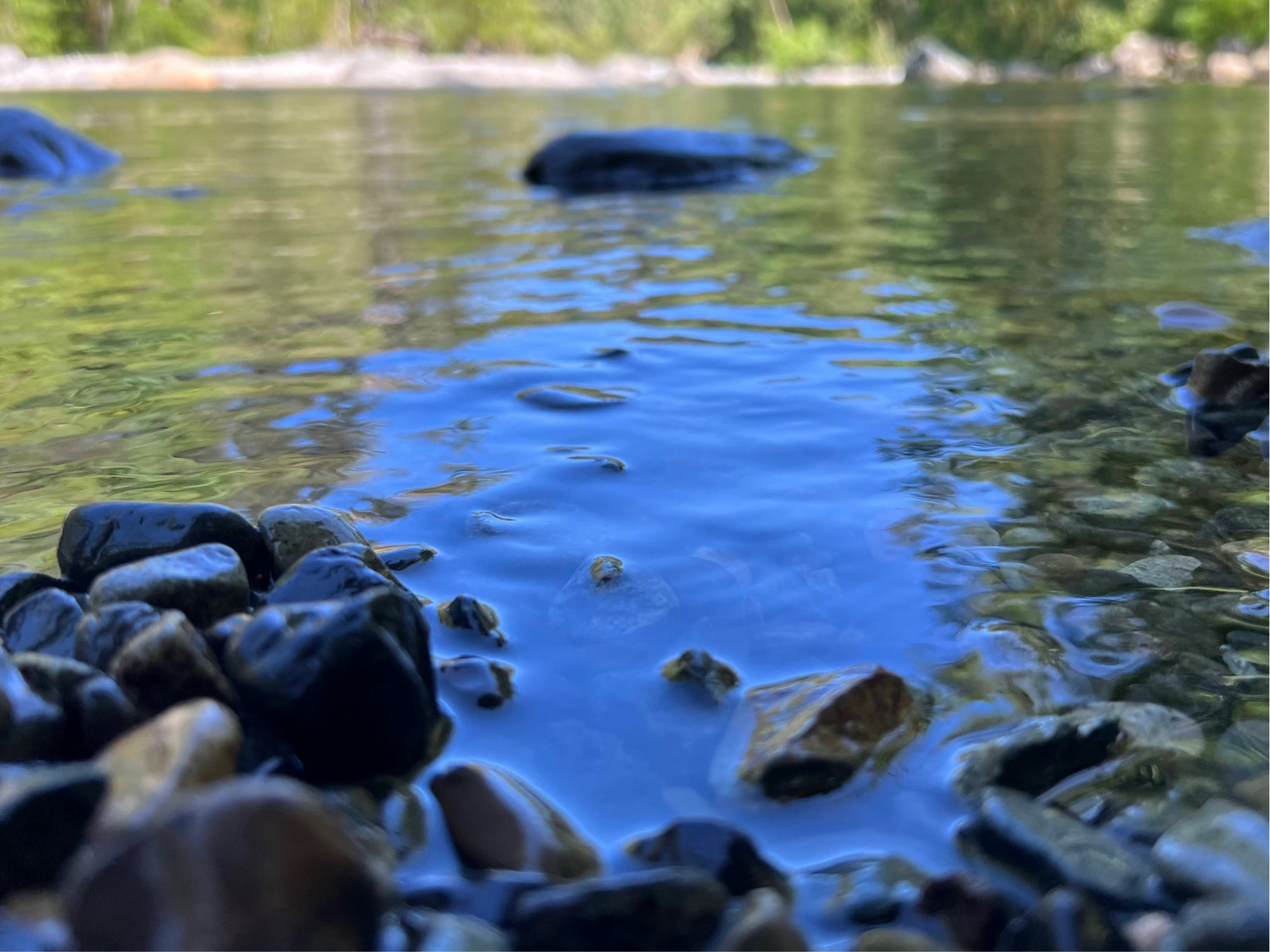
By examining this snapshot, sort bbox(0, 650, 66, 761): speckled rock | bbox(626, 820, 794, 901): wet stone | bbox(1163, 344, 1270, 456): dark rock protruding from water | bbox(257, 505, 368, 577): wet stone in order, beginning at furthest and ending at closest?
bbox(1163, 344, 1270, 456): dark rock protruding from water < bbox(257, 505, 368, 577): wet stone < bbox(0, 650, 66, 761): speckled rock < bbox(626, 820, 794, 901): wet stone

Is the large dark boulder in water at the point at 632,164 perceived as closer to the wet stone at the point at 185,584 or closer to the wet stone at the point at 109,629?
the wet stone at the point at 185,584

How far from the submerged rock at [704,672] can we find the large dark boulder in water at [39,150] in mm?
8962

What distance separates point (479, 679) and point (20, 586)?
753mm

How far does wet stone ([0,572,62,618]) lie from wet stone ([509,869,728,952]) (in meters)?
1.05

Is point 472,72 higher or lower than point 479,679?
higher

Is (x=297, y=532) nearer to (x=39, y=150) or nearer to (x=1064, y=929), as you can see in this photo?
(x=1064, y=929)

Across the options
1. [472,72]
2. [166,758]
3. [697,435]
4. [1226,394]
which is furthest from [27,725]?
[472,72]

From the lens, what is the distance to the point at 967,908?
1.08 m

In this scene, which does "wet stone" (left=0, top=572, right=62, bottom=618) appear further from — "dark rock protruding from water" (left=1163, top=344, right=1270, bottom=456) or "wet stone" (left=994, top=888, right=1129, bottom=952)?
"dark rock protruding from water" (left=1163, top=344, right=1270, bottom=456)

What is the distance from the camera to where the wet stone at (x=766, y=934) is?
0.98 m

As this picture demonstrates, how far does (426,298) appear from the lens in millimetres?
4207

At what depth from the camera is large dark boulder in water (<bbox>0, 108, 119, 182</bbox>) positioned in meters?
8.77

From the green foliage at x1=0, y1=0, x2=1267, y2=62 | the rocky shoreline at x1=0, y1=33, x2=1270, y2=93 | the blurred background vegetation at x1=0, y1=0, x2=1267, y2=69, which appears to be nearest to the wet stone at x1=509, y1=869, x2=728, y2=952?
the rocky shoreline at x1=0, y1=33, x2=1270, y2=93

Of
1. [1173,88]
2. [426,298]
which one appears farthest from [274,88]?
[426,298]
